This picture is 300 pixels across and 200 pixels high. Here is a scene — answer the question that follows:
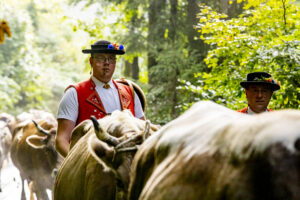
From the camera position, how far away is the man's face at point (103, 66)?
19.2 ft

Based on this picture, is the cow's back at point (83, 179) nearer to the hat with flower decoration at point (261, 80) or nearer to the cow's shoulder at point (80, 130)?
the cow's shoulder at point (80, 130)

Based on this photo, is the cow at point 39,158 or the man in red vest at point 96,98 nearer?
the man in red vest at point 96,98

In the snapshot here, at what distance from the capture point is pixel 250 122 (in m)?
2.01

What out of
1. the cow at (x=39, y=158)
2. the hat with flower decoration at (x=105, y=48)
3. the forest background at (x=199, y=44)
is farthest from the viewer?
the cow at (x=39, y=158)

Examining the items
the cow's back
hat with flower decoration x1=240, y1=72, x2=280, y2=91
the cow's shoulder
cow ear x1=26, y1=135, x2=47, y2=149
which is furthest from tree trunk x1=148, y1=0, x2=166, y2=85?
the cow's back

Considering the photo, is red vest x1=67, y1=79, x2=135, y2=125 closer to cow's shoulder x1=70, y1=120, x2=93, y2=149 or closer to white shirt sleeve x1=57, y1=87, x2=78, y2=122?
white shirt sleeve x1=57, y1=87, x2=78, y2=122

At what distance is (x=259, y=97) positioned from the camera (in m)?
6.05

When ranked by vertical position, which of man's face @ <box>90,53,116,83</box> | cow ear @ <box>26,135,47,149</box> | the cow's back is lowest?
cow ear @ <box>26,135,47,149</box>

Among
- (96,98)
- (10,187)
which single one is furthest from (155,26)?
(96,98)

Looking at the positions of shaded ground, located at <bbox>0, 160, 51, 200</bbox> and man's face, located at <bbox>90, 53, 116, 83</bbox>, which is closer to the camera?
man's face, located at <bbox>90, 53, 116, 83</bbox>

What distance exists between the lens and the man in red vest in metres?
5.66

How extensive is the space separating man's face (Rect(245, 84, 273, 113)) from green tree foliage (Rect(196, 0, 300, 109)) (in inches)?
36.6

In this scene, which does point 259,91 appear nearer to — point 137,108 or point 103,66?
point 137,108

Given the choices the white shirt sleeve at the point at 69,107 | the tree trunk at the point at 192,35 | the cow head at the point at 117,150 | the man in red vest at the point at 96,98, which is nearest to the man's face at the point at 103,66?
the man in red vest at the point at 96,98
